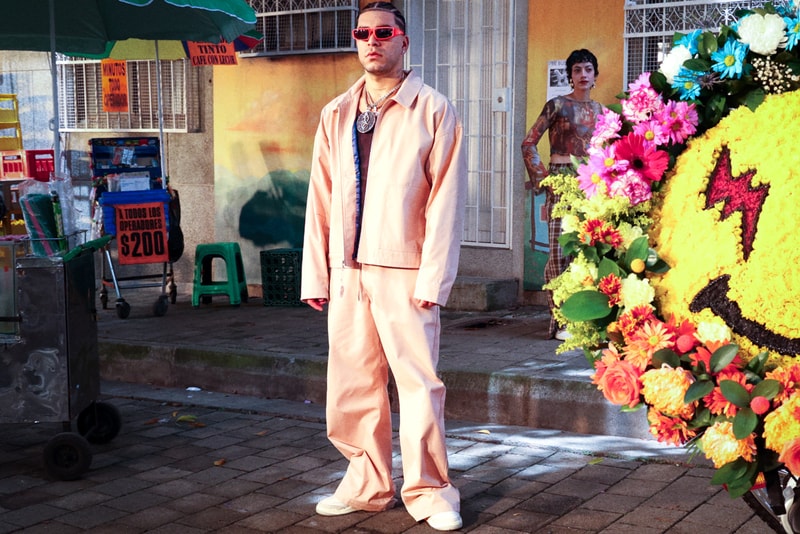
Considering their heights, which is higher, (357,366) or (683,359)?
(683,359)

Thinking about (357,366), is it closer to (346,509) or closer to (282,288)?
(346,509)

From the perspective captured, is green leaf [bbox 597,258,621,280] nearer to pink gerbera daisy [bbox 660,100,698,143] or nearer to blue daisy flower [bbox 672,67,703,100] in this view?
pink gerbera daisy [bbox 660,100,698,143]

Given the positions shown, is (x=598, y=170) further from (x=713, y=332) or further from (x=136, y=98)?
(x=136, y=98)

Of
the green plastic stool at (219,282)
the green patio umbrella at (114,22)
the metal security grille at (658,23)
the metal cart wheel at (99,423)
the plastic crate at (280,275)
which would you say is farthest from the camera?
the green plastic stool at (219,282)

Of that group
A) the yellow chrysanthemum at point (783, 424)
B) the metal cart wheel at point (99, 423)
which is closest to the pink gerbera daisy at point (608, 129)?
the yellow chrysanthemum at point (783, 424)

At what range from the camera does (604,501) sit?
15.5 feet

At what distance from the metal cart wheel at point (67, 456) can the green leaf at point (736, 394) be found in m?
3.30

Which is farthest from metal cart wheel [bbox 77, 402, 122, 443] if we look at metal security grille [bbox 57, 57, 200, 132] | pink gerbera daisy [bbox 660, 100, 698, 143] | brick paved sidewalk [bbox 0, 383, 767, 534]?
metal security grille [bbox 57, 57, 200, 132]

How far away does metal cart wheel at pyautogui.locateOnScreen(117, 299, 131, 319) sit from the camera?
930cm

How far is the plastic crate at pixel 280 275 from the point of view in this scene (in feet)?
32.4

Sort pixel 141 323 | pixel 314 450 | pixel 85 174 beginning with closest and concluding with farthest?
pixel 314 450
pixel 141 323
pixel 85 174

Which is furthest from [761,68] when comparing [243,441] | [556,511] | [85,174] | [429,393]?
[85,174]

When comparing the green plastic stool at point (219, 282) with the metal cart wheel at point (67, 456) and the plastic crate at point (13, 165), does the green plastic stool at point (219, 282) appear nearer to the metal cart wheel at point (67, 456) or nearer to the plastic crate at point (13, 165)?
the plastic crate at point (13, 165)

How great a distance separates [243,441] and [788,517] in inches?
136
